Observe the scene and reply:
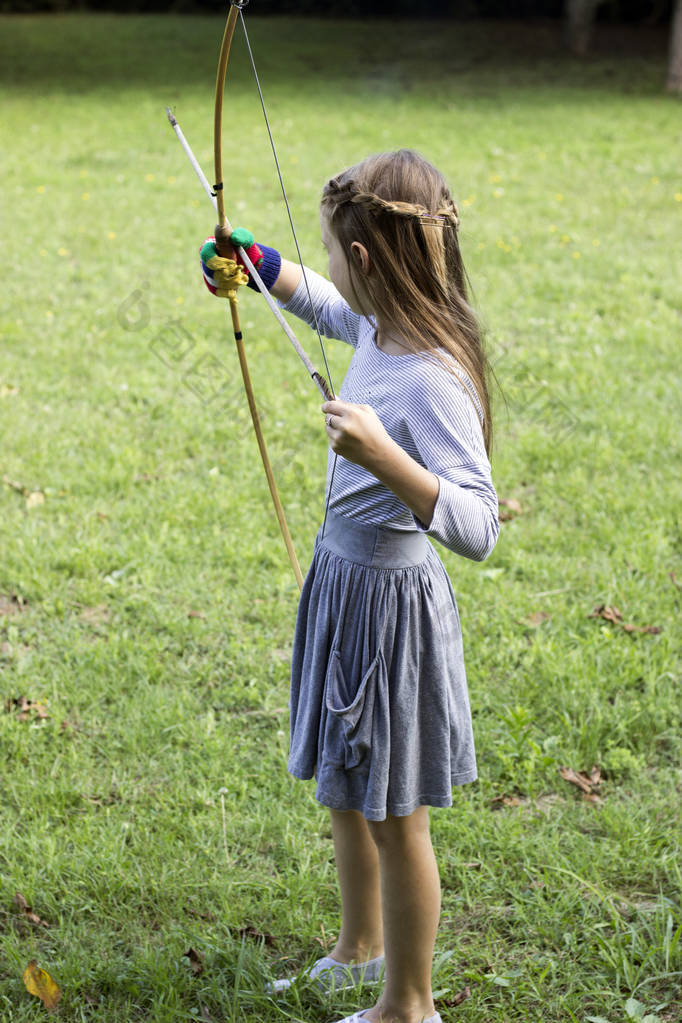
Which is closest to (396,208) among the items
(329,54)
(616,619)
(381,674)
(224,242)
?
(224,242)

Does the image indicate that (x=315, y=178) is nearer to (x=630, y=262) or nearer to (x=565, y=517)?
(x=630, y=262)

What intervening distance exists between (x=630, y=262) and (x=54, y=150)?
5423mm

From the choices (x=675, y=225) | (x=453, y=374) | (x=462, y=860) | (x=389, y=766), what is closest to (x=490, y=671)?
(x=462, y=860)

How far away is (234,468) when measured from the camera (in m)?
3.78

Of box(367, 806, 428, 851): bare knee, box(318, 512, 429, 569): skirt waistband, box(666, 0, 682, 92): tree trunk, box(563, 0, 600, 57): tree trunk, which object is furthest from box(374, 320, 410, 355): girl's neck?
box(563, 0, 600, 57): tree trunk

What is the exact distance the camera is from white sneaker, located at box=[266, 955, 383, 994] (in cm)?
186

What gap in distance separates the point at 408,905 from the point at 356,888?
8.1 inches

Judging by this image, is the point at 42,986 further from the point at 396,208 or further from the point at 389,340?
the point at 396,208

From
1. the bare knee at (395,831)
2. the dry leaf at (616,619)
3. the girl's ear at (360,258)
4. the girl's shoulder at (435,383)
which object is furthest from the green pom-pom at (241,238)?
the dry leaf at (616,619)

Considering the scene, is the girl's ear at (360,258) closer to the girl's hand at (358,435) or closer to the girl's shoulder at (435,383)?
the girl's shoulder at (435,383)

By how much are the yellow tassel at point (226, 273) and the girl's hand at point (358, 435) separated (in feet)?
1.89

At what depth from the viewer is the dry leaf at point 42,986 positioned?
5.99 ft

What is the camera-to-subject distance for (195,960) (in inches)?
75.9

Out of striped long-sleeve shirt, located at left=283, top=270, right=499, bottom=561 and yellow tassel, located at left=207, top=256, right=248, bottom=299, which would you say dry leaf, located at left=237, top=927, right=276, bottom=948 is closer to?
striped long-sleeve shirt, located at left=283, top=270, right=499, bottom=561
